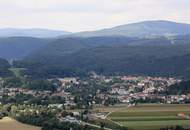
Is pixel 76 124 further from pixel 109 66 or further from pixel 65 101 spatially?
pixel 109 66

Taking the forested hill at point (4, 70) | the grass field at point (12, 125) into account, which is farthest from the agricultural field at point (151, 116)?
the forested hill at point (4, 70)

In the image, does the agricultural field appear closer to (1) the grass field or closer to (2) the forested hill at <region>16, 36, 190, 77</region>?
(1) the grass field

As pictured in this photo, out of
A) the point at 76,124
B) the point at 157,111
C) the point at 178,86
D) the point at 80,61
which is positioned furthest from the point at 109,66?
the point at 76,124

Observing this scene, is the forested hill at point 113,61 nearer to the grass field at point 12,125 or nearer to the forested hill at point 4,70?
the forested hill at point 4,70

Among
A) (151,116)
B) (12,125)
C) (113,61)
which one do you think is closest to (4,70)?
(113,61)

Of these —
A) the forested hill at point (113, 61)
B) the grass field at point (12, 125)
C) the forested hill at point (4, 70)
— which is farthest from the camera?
the forested hill at point (113, 61)

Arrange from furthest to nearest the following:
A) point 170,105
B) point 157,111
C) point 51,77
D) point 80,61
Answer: point 80,61 → point 51,77 → point 170,105 → point 157,111

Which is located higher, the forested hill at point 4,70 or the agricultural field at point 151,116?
the agricultural field at point 151,116

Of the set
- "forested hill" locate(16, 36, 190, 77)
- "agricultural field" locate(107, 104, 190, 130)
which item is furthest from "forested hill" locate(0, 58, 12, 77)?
"agricultural field" locate(107, 104, 190, 130)
